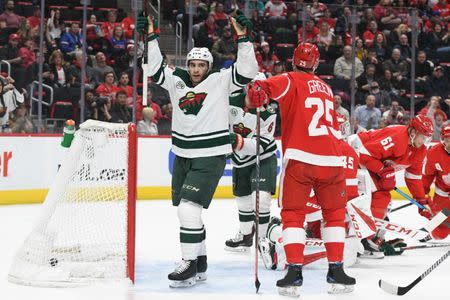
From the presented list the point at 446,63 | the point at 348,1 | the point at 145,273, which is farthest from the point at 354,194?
the point at 348,1

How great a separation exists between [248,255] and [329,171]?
1444 mm

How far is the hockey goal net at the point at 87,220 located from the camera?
4211 millimetres

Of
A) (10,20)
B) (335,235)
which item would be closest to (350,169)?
(335,235)

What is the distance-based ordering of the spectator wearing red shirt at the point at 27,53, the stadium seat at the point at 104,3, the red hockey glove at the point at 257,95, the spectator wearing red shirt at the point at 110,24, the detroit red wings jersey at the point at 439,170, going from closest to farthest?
the red hockey glove at the point at 257,95
the detroit red wings jersey at the point at 439,170
the spectator wearing red shirt at the point at 27,53
the stadium seat at the point at 104,3
the spectator wearing red shirt at the point at 110,24

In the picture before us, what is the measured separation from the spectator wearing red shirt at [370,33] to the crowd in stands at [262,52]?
1cm

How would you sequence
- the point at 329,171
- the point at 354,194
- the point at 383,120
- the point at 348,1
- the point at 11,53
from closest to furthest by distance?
the point at 329,171, the point at 354,194, the point at 11,53, the point at 383,120, the point at 348,1

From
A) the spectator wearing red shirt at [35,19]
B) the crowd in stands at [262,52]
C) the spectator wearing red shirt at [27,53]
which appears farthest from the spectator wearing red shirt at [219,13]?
the spectator wearing red shirt at [27,53]

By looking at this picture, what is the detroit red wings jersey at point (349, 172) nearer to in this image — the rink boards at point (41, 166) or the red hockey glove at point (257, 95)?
the red hockey glove at point (257, 95)

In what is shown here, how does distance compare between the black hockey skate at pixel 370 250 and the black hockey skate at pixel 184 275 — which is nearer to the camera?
the black hockey skate at pixel 184 275

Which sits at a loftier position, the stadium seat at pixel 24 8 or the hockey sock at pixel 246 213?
the stadium seat at pixel 24 8

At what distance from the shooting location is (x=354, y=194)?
4980 mm

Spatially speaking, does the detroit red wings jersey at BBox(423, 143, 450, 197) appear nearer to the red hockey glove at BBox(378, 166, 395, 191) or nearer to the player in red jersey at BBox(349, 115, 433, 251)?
the player in red jersey at BBox(349, 115, 433, 251)

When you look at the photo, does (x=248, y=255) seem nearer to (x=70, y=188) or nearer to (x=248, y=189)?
(x=248, y=189)

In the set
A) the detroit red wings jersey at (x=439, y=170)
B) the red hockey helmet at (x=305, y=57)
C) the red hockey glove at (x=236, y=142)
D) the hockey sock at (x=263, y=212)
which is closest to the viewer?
the red hockey helmet at (x=305, y=57)
